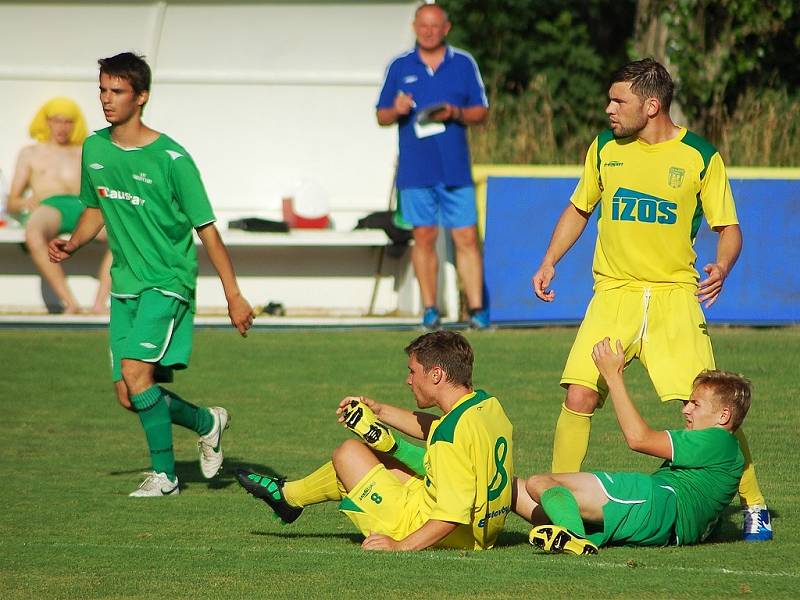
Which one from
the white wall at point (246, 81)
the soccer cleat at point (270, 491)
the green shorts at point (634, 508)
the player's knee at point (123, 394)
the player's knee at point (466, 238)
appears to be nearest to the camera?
the green shorts at point (634, 508)

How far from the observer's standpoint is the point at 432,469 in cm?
622

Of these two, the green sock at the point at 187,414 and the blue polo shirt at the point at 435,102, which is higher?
the blue polo shirt at the point at 435,102

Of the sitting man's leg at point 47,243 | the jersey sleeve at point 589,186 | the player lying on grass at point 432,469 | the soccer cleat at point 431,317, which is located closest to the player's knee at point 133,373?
the player lying on grass at point 432,469

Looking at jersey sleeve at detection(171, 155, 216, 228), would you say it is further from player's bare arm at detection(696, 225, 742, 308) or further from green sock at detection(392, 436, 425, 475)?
player's bare arm at detection(696, 225, 742, 308)

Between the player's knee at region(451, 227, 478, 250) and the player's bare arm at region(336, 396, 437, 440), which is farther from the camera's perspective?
the player's knee at region(451, 227, 478, 250)

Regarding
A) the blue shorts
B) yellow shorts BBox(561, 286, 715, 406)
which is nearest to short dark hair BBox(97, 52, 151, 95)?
yellow shorts BBox(561, 286, 715, 406)

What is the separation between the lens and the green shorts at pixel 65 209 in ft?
48.9

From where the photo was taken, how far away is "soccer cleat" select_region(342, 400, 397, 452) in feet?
21.3

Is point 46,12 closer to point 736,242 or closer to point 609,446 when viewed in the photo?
point 609,446

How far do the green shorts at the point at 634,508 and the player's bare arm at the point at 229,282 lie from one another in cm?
222

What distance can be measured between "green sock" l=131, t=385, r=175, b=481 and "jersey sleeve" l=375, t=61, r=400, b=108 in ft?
19.5

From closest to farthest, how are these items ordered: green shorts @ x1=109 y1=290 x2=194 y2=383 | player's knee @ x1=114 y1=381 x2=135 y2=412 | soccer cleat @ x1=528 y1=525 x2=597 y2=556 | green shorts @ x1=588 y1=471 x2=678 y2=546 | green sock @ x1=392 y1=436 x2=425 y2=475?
soccer cleat @ x1=528 y1=525 x2=597 y2=556
green shorts @ x1=588 y1=471 x2=678 y2=546
green sock @ x1=392 y1=436 x2=425 y2=475
green shorts @ x1=109 y1=290 x2=194 y2=383
player's knee @ x1=114 y1=381 x2=135 y2=412

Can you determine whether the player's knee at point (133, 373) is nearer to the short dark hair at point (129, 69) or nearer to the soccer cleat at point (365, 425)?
the short dark hair at point (129, 69)

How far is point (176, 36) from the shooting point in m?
16.8
